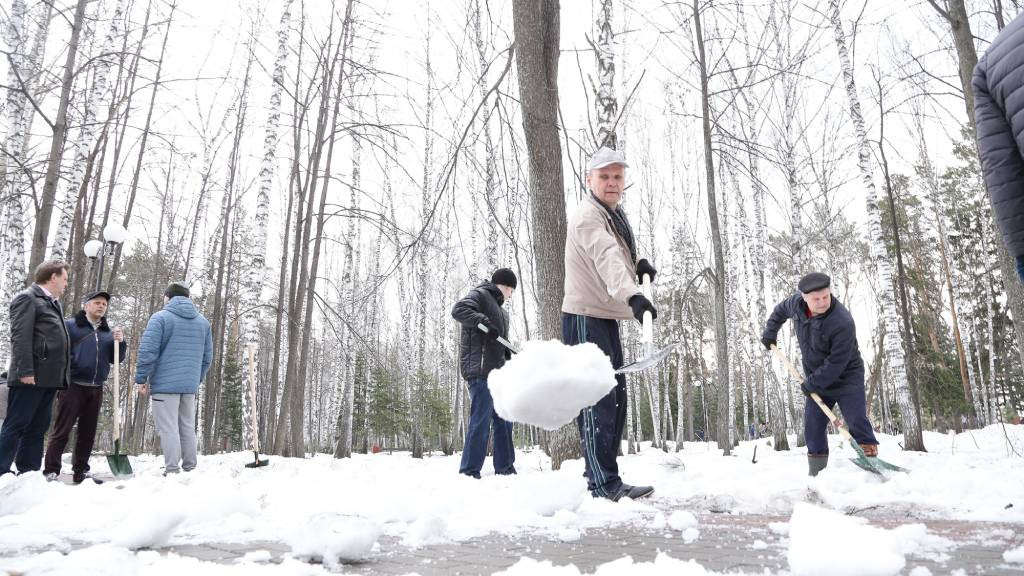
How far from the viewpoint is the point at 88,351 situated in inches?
234

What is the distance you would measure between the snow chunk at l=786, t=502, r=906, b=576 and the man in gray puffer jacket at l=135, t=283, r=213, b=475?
5865mm

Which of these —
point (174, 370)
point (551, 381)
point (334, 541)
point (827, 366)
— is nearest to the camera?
point (334, 541)

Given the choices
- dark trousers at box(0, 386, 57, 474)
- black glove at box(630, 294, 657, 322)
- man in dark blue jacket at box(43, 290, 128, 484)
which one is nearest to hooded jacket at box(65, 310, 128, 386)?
man in dark blue jacket at box(43, 290, 128, 484)

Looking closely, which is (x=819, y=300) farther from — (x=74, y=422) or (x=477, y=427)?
(x=74, y=422)

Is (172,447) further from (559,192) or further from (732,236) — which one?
(732,236)

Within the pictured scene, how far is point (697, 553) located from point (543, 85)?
417 cm

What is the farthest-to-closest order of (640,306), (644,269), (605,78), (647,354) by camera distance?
(605,78) < (644,269) < (640,306) < (647,354)

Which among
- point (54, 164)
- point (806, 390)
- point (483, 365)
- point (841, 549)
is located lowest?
point (841, 549)

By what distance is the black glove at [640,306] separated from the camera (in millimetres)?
3021

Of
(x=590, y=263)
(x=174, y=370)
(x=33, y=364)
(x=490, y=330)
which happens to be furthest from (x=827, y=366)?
(x=33, y=364)

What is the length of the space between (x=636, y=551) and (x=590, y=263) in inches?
70.7

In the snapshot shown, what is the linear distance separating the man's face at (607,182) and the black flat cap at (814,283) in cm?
183

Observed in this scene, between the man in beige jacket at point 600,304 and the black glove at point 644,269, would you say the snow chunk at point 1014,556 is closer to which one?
the man in beige jacket at point 600,304

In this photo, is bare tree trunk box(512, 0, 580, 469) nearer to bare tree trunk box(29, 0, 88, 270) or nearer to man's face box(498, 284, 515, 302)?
man's face box(498, 284, 515, 302)
